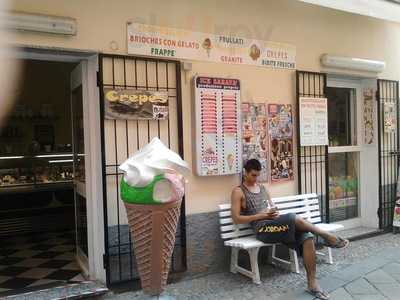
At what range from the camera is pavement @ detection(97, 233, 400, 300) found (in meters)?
4.04

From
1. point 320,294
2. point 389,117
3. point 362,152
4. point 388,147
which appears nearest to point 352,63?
point 389,117

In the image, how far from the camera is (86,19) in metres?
3.86

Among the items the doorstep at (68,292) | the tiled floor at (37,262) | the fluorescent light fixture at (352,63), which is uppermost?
the fluorescent light fixture at (352,63)

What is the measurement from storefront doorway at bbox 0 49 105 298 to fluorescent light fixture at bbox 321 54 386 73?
298 centimetres

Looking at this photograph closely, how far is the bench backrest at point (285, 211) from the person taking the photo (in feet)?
15.0

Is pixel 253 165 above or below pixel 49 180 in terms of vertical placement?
above

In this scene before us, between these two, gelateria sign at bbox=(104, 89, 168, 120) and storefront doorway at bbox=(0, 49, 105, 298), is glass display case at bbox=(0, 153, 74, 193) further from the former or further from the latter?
gelateria sign at bbox=(104, 89, 168, 120)

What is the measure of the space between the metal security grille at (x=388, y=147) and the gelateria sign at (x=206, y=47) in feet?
6.06

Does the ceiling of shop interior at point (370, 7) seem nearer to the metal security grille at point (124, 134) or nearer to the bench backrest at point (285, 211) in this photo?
the metal security grille at point (124, 134)

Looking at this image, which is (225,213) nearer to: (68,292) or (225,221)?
(225,221)

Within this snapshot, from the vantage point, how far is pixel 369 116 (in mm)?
6242

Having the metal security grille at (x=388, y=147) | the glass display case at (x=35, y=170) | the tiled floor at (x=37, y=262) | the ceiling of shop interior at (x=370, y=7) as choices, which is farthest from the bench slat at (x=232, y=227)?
the glass display case at (x=35, y=170)

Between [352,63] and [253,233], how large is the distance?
2.67 m

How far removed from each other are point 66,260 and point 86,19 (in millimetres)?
2822
